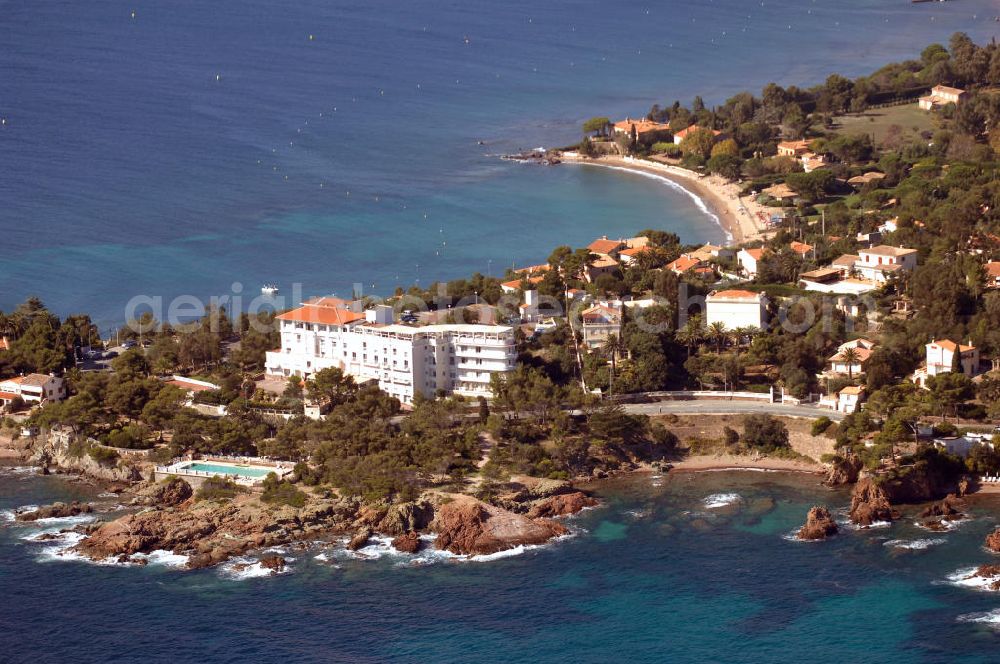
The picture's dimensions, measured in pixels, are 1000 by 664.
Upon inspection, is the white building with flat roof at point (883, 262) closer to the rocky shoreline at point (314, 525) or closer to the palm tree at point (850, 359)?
the palm tree at point (850, 359)

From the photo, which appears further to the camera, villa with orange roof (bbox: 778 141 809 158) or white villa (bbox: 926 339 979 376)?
villa with orange roof (bbox: 778 141 809 158)

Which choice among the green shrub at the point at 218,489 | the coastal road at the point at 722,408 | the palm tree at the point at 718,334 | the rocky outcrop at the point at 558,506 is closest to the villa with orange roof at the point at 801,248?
the palm tree at the point at 718,334

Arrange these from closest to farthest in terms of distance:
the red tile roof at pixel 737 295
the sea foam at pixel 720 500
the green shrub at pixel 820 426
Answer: the sea foam at pixel 720 500
the green shrub at pixel 820 426
the red tile roof at pixel 737 295

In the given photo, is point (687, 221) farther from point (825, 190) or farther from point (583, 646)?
point (583, 646)

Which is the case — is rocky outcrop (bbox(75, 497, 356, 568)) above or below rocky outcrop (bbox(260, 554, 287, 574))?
above

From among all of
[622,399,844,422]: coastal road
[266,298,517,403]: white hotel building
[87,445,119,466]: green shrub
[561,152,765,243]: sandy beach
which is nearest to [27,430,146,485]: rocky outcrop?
[87,445,119,466]: green shrub

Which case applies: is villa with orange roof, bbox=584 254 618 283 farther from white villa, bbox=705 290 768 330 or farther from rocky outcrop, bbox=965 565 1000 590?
rocky outcrop, bbox=965 565 1000 590
